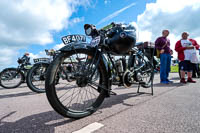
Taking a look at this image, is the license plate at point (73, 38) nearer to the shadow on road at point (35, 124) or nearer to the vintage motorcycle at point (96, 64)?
the vintage motorcycle at point (96, 64)

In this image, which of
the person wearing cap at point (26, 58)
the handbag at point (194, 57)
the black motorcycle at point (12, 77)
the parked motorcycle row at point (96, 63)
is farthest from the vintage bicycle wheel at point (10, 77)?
the handbag at point (194, 57)

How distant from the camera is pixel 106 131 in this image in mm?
1126

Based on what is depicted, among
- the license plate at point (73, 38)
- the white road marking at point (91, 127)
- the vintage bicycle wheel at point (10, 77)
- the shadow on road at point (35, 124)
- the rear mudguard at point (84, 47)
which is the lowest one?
the shadow on road at point (35, 124)

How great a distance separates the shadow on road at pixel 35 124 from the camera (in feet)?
3.99

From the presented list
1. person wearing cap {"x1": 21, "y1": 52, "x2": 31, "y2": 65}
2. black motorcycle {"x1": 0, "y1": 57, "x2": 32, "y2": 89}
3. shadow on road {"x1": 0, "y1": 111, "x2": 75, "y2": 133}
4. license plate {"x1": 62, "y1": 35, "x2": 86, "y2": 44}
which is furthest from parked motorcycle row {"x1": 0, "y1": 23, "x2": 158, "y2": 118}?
person wearing cap {"x1": 21, "y1": 52, "x2": 31, "y2": 65}

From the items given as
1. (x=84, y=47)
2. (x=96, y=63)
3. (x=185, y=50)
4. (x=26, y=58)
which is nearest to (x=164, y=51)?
(x=185, y=50)

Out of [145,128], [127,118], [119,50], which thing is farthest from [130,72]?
[145,128]

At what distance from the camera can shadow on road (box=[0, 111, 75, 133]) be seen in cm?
122

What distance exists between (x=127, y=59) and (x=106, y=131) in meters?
1.55

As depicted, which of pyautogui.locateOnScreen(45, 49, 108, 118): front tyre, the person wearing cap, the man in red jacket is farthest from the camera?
the person wearing cap

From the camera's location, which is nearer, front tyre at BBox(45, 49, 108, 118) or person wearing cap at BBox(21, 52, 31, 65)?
front tyre at BBox(45, 49, 108, 118)

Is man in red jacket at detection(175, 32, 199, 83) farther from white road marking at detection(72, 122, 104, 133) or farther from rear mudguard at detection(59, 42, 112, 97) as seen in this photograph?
white road marking at detection(72, 122, 104, 133)

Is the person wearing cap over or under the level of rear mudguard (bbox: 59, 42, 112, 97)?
over

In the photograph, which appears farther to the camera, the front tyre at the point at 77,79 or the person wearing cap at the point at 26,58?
the person wearing cap at the point at 26,58
